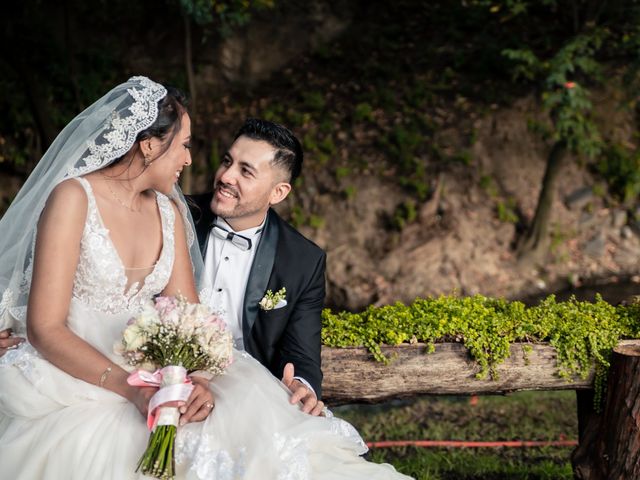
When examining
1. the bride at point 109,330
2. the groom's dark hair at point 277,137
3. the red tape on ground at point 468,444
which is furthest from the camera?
the red tape on ground at point 468,444

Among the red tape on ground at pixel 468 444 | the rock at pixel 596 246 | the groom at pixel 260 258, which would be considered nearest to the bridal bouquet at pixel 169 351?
the groom at pixel 260 258

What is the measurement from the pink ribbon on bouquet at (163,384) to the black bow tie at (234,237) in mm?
1249

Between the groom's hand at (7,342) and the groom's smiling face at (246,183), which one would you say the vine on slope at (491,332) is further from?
the groom's hand at (7,342)

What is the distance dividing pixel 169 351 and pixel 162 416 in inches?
9.9

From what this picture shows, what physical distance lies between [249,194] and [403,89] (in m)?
9.21

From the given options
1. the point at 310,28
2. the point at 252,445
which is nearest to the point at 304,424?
the point at 252,445

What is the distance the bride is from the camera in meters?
3.18

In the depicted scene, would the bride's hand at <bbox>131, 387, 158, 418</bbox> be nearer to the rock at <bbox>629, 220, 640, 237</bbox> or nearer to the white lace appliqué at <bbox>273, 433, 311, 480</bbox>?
the white lace appliqué at <bbox>273, 433, 311, 480</bbox>

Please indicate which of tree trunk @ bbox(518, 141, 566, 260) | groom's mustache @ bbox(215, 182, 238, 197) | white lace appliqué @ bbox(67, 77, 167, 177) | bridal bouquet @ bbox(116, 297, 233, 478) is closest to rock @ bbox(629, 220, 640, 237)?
tree trunk @ bbox(518, 141, 566, 260)

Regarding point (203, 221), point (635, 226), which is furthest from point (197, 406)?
point (635, 226)

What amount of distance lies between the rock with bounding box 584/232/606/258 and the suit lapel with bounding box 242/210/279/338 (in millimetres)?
8163

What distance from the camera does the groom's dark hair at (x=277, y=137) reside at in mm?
4492

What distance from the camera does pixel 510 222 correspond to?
1176cm

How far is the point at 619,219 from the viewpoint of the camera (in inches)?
463
